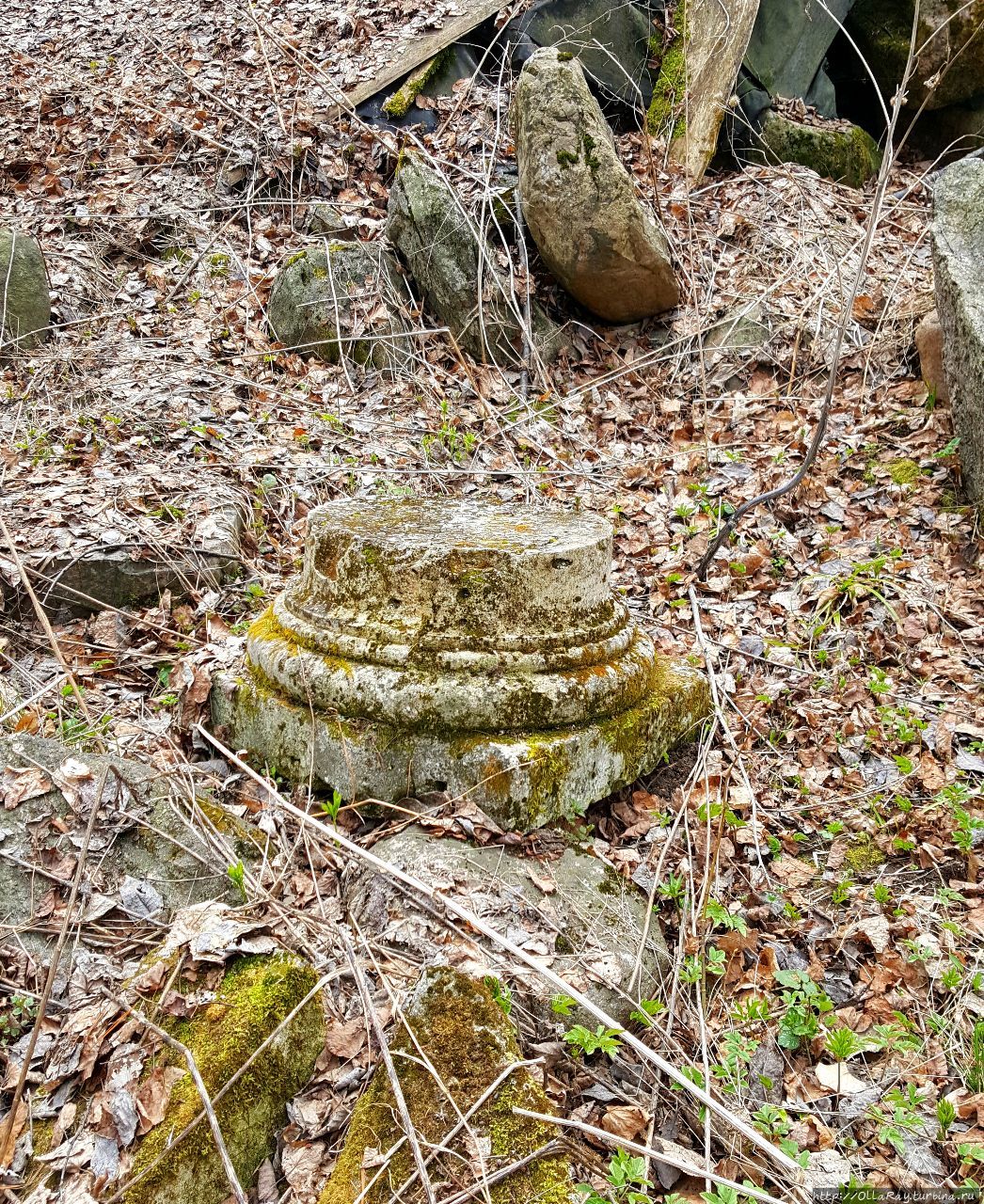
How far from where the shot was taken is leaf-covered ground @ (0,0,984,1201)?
8.30 feet

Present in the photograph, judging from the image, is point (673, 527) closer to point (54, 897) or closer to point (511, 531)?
point (511, 531)

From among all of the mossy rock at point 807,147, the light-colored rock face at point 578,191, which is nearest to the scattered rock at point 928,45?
the mossy rock at point 807,147

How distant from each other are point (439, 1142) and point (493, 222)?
6.04 meters

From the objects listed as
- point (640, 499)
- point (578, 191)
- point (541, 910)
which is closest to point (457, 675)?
point (541, 910)

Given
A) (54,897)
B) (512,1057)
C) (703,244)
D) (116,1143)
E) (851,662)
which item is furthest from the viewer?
(703,244)

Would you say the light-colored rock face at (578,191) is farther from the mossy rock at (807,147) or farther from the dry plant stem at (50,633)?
the dry plant stem at (50,633)

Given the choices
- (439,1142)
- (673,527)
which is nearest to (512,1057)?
(439,1142)

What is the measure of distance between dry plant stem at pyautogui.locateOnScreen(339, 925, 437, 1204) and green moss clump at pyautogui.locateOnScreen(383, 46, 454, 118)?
7.29 meters

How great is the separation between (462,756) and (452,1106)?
1029 mm

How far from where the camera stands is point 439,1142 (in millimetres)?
1967

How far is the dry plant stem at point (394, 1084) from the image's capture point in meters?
1.89

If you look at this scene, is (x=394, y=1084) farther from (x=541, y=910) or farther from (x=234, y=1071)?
(x=541, y=910)

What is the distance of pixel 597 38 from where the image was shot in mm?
7555

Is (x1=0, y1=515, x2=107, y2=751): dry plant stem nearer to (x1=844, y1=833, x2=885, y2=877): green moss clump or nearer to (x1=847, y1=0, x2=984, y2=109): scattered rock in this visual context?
(x1=844, y1=833, x2=885, y2=877): green moss clump
